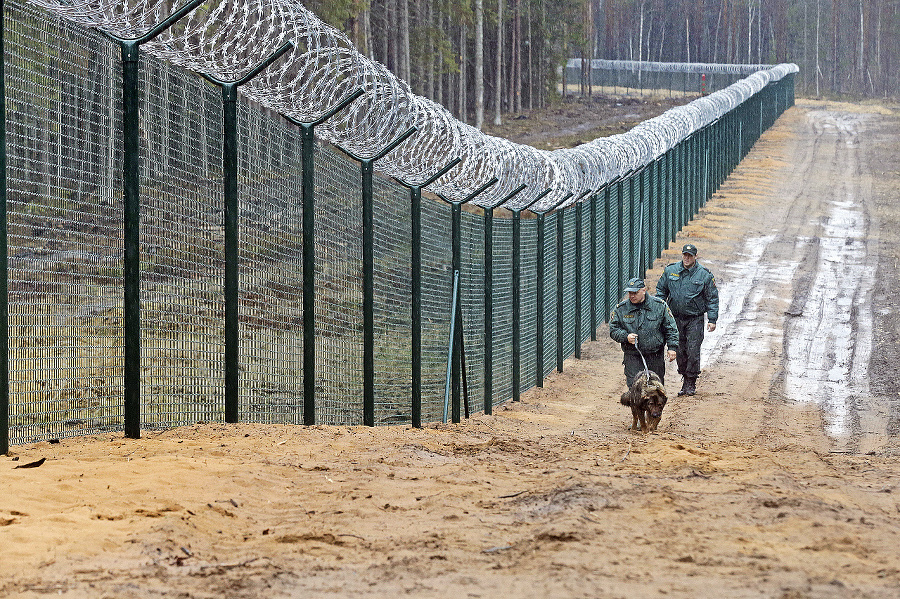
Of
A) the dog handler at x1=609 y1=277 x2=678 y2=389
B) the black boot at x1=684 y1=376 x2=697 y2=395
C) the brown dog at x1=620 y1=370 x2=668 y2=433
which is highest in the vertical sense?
the dog handler at x1=609 y1=277 x2=678 y2=389

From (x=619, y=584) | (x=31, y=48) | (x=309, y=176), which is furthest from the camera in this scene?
(x=309, y=176)

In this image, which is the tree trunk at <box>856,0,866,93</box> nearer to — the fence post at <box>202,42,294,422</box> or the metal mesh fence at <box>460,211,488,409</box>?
the metal mesh fence at <box>460,211,488,409</box>

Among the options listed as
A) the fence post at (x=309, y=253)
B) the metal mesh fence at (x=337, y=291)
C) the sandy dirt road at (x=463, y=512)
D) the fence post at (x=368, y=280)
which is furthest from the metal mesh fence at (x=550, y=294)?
the fence post at (x=309, y=253)

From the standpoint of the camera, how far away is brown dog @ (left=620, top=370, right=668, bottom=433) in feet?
28.6

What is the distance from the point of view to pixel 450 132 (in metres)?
9.38

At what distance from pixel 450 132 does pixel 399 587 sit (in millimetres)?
5903

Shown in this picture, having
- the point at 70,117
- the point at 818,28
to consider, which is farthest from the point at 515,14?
the point at 70,117

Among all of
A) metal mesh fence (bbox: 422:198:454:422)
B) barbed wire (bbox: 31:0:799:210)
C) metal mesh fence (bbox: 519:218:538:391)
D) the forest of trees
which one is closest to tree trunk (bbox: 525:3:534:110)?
the forest of trees

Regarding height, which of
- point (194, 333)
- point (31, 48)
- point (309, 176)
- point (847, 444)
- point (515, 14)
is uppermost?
point (515, 14)

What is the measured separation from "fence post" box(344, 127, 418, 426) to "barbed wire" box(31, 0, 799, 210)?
0.17m

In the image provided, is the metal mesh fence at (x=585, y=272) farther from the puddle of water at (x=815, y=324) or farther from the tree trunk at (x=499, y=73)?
the tree trunk at (x=499, y=73)

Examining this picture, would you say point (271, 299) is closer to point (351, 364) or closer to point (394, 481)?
point (351, 364)

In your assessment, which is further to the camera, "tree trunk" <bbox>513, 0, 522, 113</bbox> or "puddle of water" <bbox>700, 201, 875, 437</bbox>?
"tree trunk" <bbox>513, 0, 522, 113</bbox>

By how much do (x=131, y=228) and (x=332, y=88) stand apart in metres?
2.10
